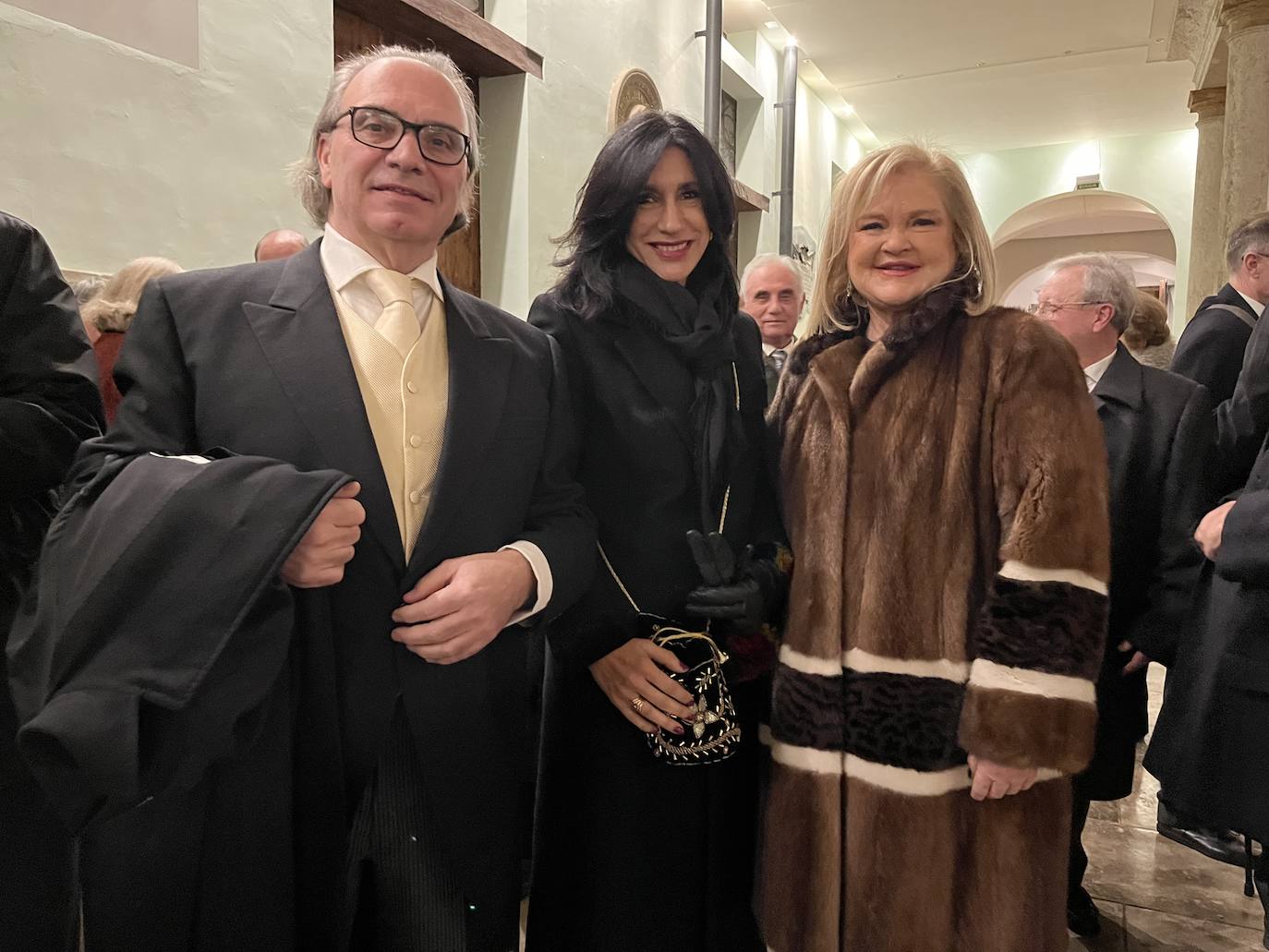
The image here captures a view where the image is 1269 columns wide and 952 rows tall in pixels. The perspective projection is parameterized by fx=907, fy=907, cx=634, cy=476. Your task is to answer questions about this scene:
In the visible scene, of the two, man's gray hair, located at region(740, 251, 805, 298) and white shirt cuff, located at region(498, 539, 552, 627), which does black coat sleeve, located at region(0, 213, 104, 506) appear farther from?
man's gray hair, located at region(740, 251, 805, 298)

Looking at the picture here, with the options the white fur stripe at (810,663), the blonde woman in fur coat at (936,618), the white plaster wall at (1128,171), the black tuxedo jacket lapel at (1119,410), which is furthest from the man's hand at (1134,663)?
the white plaster wall at (1128,171)

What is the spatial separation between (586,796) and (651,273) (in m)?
1.05

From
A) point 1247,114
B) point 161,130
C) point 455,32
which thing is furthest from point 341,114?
point 1247,114

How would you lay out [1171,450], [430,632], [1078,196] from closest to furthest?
1. [430,632]
2. [1171,450]
3. [1078,196]

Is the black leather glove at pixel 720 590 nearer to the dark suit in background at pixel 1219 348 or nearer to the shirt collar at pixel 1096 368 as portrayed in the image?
the shirt collar at pixel 1096 368

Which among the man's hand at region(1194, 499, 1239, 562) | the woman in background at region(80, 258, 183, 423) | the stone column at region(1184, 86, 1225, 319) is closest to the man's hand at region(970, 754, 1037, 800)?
the man's hand at region(1194, 499, 1239, 562)

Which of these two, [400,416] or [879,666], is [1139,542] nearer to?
[879,666]

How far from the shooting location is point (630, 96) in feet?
20.2

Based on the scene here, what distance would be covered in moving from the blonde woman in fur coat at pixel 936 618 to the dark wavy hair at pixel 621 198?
304mm

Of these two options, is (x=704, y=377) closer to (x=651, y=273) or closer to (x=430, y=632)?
(x=651, y=273)

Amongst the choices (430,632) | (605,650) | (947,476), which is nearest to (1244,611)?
(947,476)

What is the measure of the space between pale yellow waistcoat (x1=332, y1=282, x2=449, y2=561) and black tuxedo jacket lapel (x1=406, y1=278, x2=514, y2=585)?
0.08ft

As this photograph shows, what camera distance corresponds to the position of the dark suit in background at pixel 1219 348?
3.46 metres

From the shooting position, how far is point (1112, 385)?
2732 mm
